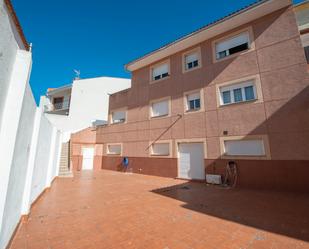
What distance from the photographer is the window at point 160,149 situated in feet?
39.2

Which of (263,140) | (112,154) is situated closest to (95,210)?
Result: (263,140)

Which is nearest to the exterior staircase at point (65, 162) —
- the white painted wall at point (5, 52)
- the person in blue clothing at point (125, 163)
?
the person in blue clothing at point (125, 163)

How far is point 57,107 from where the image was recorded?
2616 cm

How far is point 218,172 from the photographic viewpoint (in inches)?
367

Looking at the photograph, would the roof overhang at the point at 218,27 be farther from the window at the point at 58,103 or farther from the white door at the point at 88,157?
the window at the point at 58,103

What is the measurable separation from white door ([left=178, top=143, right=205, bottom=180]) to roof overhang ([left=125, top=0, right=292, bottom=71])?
696 cm

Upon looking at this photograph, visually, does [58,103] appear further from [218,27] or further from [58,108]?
[218,27]

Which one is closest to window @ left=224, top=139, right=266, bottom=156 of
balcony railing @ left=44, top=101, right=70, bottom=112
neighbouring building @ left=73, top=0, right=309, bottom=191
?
neighbouring building @ left=73, top=0, right=309, bottom=191

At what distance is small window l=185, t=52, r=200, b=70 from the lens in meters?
11.5

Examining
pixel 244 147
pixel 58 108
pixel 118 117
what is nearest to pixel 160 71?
pixel 118 117

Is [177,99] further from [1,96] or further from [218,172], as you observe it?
[1,96]

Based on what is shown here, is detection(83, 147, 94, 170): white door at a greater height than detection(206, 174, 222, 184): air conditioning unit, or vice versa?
detection(83, 147, 94, 170): white door

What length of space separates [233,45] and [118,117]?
11.0 metres

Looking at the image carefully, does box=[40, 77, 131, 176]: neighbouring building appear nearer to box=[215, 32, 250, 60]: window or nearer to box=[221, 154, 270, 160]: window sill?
box=[215, 32, 250, 60]: window
